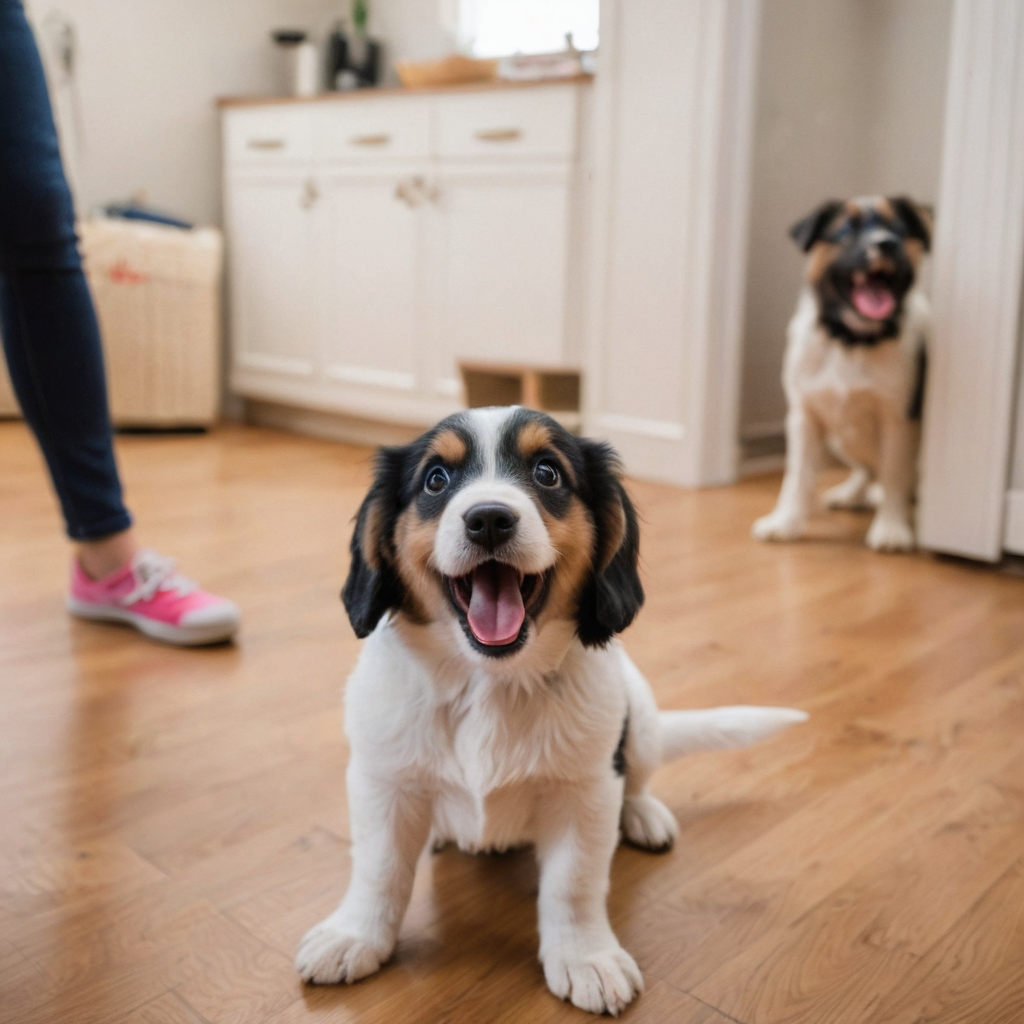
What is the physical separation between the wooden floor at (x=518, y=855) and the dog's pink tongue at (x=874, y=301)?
2.58 feet

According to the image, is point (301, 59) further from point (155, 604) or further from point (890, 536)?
point (155, 604)

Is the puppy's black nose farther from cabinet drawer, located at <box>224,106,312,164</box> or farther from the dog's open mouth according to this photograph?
cabinet drawer, located at <box>224,106,312,164</box>

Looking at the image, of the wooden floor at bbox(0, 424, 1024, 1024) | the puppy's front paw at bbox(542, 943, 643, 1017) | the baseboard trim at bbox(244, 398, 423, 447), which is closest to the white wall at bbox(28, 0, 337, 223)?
the baseboard trim at bbox(244, 398, 423, 447)

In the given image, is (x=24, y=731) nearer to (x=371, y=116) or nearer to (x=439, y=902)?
(x=439, y=902)

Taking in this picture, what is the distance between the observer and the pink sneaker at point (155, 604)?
6.51 ft

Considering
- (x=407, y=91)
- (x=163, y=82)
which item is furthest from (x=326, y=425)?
(x=163, y=82)

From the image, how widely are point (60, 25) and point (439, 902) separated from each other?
437 centimetres

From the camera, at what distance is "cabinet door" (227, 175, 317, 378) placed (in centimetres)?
450

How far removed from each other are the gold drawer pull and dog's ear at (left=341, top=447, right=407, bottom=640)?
2.91 m

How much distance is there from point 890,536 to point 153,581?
1855 millimetres

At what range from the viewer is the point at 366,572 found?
1055 mm

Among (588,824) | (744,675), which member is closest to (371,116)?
(744,675)

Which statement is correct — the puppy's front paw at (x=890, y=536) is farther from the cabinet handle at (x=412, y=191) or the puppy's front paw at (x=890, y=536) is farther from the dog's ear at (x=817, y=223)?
the cabinet handle at (x=412, y=191)

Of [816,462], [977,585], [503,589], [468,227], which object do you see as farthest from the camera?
[468,227]
